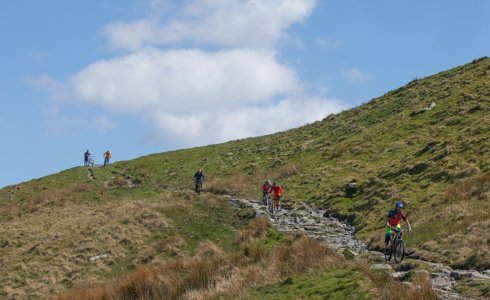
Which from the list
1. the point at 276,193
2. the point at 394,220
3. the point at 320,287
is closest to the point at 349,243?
the point at 394,220

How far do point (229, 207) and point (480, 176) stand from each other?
1802 cm

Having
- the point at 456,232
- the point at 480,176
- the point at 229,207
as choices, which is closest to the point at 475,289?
the point at 456,232

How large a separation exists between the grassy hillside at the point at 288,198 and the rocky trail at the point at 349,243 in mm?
1009

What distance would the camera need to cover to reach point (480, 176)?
2969 centimetres

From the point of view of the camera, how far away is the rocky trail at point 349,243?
1678cm

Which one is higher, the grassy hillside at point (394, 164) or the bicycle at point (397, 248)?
the grassy hillside at point (394, 164)

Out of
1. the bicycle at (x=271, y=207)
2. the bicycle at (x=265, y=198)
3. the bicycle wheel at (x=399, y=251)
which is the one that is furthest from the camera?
the bicycle at (x=265, y=198)

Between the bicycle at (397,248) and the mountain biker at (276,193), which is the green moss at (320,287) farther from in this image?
the mountain biker at (276,193)

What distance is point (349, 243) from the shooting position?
26391mm

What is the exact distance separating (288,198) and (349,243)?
1640 centimetres

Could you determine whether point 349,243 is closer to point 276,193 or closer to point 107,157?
point 276,193

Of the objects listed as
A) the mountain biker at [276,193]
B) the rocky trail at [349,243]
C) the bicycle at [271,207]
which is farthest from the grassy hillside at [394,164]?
the bicycle at [271,207]

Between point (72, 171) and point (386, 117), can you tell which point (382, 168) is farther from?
point (72, 171)

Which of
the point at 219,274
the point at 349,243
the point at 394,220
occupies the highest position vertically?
the point at 394,220
